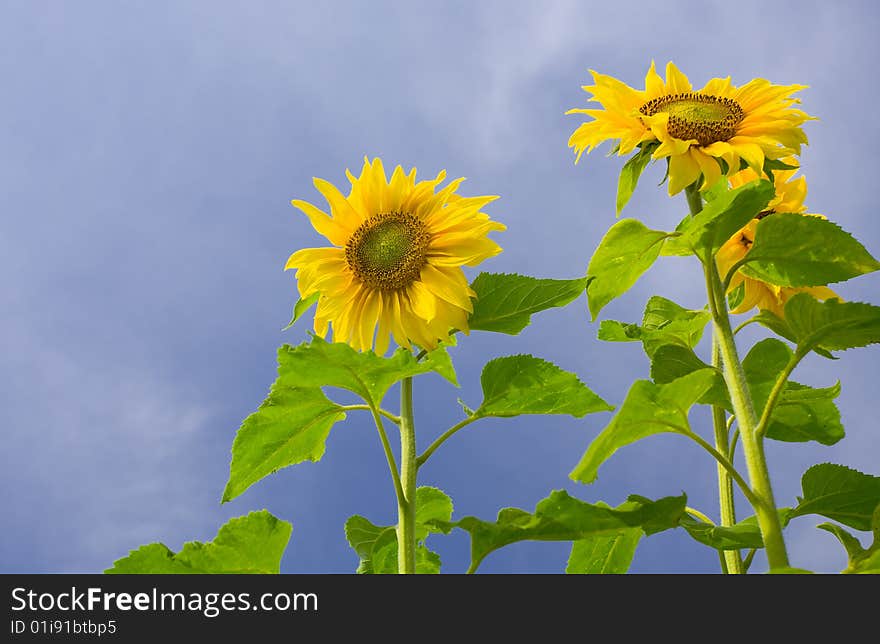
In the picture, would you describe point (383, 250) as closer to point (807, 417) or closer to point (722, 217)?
point (722, 217)

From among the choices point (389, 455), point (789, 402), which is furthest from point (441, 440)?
point (789, 402)

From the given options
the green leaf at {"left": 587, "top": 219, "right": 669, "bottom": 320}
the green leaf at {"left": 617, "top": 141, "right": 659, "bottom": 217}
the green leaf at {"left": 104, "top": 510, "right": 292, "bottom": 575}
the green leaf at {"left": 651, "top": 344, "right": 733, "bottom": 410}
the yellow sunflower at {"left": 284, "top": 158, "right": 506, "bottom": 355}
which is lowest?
the green leaf at {"left": 104, "top": 510, "right": 292, "bottom": 575}

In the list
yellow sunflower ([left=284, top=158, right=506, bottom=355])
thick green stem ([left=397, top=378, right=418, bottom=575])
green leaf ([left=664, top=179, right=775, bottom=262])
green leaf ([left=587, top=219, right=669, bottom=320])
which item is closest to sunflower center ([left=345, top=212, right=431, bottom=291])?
yellow sunflower ([left=284, top=158, right=506, bottom=355])

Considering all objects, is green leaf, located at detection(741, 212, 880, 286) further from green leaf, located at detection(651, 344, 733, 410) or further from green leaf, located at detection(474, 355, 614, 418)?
green leaf, located at detection(474, 355, 614, 418)

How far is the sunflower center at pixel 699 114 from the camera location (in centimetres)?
269

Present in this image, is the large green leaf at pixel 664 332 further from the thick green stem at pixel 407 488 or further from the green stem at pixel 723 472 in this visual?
the thick green stem at pixel 407 488

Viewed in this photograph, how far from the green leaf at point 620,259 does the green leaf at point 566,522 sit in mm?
599

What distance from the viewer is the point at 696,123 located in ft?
8.91

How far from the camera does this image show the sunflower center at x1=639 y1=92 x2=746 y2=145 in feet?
8.83

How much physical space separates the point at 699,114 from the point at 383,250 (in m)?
1.07

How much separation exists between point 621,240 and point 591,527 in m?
0.79

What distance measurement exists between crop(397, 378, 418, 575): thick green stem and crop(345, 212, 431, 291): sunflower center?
352 millimetres

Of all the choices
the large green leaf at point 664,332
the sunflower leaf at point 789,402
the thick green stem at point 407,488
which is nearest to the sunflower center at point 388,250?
the thick green stem at point 407,488
